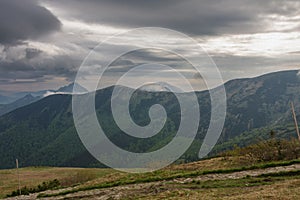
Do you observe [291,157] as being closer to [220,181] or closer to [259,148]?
[259,148]

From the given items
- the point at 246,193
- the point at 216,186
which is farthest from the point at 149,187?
the point at 246,193

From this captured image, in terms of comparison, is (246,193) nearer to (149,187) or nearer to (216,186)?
(216,186)

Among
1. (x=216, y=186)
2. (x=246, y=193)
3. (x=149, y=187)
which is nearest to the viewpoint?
(x=246, y=193)

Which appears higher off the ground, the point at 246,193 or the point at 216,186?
the point at 246,193

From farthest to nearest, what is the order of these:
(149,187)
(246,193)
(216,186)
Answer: (149,187) < (216,186) < (246,193)

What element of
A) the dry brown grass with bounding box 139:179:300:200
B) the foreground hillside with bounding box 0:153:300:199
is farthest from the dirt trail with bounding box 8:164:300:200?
the dry brown grass with bounding box 139:179:300:200

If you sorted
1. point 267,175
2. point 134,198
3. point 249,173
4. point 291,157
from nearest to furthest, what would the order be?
1. point 134,198
2. point 267,175
3. point 249,173
4. point 291,157

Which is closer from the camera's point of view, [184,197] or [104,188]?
[184,197]

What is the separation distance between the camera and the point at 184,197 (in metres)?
24.1

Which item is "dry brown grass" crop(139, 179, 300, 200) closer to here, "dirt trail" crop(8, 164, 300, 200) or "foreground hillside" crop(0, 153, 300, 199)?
"foreground hillside" crop(0, 153, 300, 199)

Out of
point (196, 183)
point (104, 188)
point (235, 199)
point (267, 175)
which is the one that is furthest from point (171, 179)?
point (235, 199)

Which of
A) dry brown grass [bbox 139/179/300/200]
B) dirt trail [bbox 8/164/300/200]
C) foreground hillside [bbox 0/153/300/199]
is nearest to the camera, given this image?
dry brown grass [bbox 139/179/300/200]

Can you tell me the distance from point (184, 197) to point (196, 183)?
22.1ft

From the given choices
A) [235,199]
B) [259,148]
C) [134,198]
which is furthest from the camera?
[259,148]
